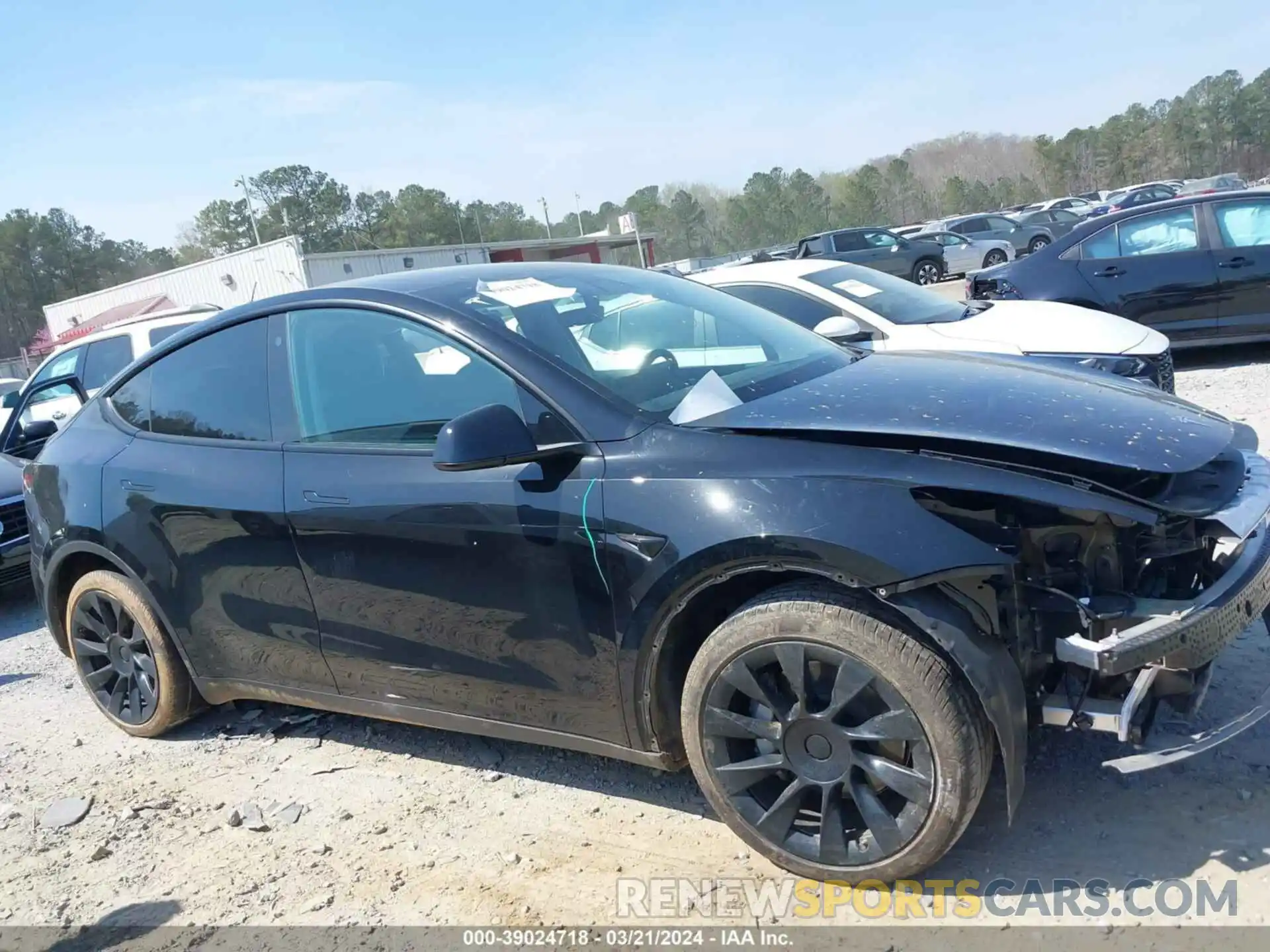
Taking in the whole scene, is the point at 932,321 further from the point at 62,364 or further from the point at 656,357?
the point at 62,364

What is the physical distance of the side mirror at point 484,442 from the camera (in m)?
2.64

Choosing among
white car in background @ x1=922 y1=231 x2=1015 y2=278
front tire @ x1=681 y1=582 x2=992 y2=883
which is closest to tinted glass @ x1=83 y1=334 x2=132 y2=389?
front tire @ x1=681 y1=582 x2=992 y2=883

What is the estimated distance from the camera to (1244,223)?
815 cm

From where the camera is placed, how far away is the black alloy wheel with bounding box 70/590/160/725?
13.2 feet

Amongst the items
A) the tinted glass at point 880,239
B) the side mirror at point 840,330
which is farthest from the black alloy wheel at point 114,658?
the tinted glass at point 880,239

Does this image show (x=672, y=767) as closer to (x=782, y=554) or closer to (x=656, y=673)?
(x=656, y=673)

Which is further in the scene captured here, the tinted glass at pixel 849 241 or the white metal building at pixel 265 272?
the white metal building at pixel 265 272

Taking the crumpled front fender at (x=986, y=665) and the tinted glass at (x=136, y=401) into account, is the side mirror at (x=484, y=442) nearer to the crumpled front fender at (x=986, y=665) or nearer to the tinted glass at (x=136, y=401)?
the crumpled front fender at (x=986, y=665)

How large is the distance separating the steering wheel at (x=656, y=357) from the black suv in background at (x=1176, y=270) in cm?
660

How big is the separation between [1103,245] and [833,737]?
25.4ft

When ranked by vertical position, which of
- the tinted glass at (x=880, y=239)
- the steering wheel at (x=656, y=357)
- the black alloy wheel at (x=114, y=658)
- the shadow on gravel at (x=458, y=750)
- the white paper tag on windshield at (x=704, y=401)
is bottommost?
the shadow on gravel at (x=458, y=750)

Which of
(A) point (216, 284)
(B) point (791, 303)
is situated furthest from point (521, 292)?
(A) point (216, 284)

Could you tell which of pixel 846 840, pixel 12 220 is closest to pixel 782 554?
pixel 846 840

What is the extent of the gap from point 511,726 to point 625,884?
602 mm
